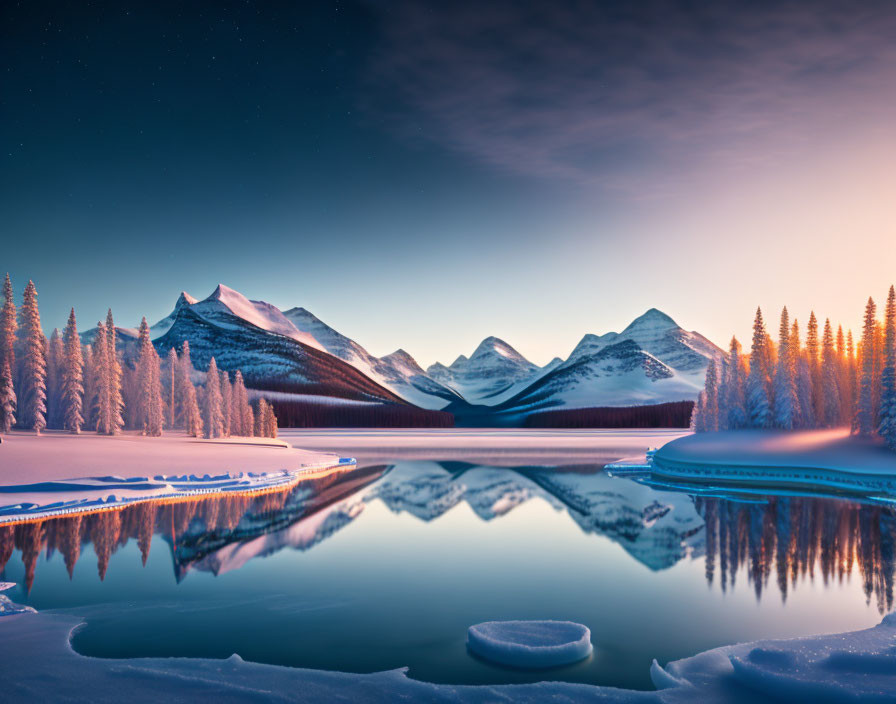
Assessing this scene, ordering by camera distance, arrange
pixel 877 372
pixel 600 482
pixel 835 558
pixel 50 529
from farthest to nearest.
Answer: pixel 877 372, pixel 600 482, pixel 50 529, pixel 835 558

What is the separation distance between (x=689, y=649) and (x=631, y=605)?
329 centimetres

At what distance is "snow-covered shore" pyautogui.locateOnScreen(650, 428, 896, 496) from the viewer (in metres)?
43.7

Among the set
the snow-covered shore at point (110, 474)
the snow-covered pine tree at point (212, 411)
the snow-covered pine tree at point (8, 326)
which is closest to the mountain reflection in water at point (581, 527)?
the snow-covered shore at point (110, 474)

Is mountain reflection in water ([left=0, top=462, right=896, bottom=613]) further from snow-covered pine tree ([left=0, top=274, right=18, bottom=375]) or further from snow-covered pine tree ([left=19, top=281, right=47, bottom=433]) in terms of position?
snow-covered pine tree ([left=0, top=274, right=18, bottom=375])

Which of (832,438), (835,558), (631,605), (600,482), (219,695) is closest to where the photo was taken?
(219,695)

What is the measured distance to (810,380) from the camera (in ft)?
211

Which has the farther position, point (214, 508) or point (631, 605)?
point (214, 508)

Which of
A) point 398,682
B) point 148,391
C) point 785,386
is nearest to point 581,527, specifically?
point 398,682

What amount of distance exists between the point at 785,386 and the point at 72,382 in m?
74.4

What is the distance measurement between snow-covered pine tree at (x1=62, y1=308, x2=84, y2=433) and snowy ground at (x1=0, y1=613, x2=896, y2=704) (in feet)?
192

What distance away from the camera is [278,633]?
1372cm

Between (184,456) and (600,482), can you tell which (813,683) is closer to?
(600,482)

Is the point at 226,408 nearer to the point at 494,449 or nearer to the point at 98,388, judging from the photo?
the point at 98,388

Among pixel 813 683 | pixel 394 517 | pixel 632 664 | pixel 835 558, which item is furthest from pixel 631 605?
pixel 394 517
